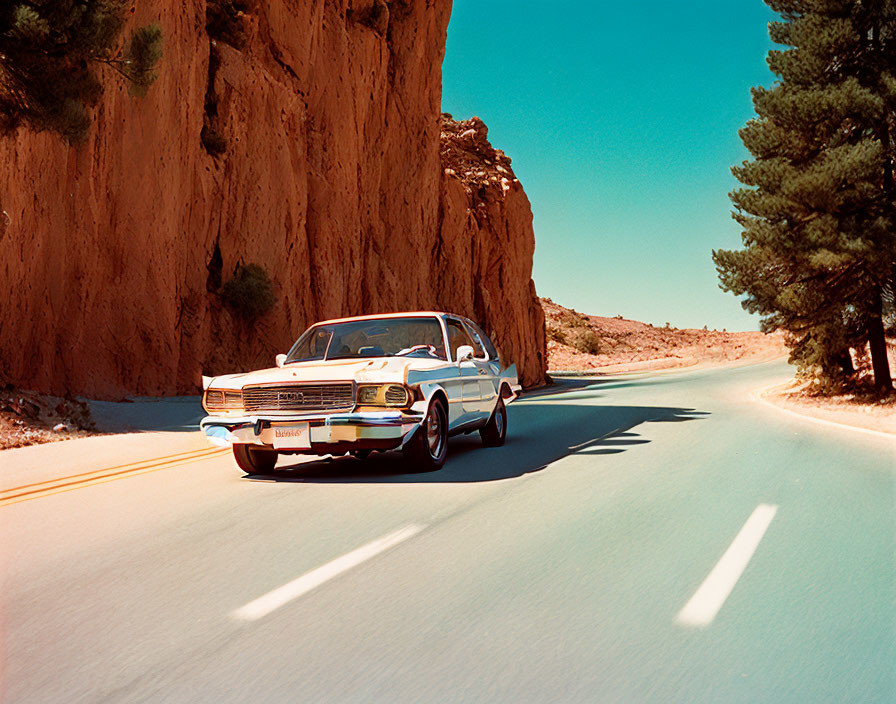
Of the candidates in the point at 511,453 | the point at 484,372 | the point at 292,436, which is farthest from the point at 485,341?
the point at 292,436

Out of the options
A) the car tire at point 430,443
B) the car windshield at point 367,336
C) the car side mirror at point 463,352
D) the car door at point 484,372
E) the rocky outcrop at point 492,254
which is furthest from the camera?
the rocky outcrop at point 492,254

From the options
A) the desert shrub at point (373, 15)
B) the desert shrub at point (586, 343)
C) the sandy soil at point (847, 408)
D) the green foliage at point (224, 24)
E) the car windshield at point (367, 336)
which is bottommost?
the sandy soil at point (847, 408)

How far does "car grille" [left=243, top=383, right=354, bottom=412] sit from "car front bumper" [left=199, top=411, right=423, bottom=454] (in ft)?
0.48

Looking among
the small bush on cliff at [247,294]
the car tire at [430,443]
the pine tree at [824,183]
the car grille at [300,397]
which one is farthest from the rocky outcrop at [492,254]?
the car grille at [300,397]

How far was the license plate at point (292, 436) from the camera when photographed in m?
8.85

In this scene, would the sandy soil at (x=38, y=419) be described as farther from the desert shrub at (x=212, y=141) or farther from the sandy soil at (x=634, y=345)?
the sandy soil at (x=634, y=345)

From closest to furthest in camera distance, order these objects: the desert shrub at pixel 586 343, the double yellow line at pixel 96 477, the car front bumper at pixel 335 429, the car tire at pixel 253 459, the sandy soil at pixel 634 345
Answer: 1. the double yellow line at pixel 96 477
2. the car front bumper at pixel 335 429
3. the car tire at pixel 253 459
4. the sandy soil at pixel 634 345
5. the desert shrub at pixel 586 343

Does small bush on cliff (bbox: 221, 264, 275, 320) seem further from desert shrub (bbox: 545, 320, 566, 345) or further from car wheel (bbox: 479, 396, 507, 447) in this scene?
desert shrub (bbox: 545, 320, 566, 345)

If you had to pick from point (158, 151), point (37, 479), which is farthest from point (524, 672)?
point (158, 151)

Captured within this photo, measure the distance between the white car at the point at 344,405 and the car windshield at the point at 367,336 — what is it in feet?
0.10

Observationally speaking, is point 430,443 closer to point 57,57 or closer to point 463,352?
point 463,352

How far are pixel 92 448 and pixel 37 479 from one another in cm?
341

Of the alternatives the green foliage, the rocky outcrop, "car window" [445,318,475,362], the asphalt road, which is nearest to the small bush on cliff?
the green foliage

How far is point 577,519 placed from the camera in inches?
275
